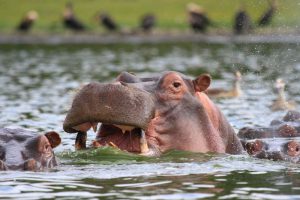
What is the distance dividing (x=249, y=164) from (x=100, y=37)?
114 feet

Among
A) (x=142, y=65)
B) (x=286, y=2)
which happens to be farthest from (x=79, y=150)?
(x=142, y=65)

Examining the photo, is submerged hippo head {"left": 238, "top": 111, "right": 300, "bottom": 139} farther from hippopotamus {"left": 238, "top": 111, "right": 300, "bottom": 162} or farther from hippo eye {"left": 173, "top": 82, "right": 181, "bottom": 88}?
hippo eye {"left": 173, "top": 82, "right": 181, "bottom": 88}

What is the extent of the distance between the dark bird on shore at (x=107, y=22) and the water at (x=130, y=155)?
34.2 feet

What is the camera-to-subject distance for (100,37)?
44.2 metres

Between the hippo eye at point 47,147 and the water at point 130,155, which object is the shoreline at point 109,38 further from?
the hippo eye at point 47,147

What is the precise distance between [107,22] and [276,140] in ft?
110

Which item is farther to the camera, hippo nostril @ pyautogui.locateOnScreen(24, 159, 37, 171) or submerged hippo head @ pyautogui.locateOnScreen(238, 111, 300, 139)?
submerged hippo head @ pyautogui.locateOnScreen(238, 111, 300, 139)

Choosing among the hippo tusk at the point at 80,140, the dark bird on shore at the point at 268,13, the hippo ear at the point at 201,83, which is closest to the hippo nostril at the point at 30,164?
the hippo tusk at the point at 80,140

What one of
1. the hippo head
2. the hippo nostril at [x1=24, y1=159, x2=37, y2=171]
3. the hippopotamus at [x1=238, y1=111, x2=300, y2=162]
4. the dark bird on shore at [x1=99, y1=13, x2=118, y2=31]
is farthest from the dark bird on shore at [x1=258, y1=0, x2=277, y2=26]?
the dark bird on shore at [x1=99, y1=13, x2=118, y2=31]

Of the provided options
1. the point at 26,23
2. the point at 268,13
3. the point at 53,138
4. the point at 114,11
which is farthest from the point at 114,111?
the point at 114,11

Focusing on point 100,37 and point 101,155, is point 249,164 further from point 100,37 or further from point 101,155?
point 100,37

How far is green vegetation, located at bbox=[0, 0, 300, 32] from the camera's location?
154 feet

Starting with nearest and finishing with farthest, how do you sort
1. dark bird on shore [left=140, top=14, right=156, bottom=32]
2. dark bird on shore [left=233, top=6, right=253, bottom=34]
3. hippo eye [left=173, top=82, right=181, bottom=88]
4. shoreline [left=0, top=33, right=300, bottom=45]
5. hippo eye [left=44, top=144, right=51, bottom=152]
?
hippo eye [left=44, top=144, right=51, bottom=152] → hippo eye [left=173, top=82, right=181, bottom=88] → dark bird on shore [left=233, top=6, right=253, bottom=34] → shoreline [left=0, top=33, right=300, bottom=45] → dark bird on shore [left=140, top=14, right=156, bottom=32]

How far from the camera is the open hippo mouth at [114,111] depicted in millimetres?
9195
